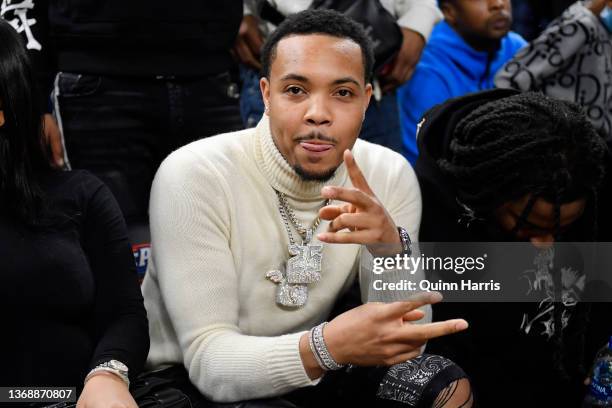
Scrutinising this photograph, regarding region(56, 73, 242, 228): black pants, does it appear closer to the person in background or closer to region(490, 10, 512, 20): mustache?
the person in background

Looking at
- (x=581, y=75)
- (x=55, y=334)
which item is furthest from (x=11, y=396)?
(x=581, y=75)

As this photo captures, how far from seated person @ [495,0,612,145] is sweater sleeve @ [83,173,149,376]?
189cm

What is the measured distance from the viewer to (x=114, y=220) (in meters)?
2.45

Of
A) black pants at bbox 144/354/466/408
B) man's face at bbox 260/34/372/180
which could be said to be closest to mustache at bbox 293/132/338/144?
man's face at bbox 260/34/372/180

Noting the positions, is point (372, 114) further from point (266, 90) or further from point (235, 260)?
point (235, 260)

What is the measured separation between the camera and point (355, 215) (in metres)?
2.24

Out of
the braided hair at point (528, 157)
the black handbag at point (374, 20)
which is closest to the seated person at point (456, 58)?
the black handbag at point (374, 20)

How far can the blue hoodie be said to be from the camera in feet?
12.7

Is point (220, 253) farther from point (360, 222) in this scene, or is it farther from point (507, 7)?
point (507, 7)

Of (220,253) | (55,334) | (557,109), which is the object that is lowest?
(55,334)

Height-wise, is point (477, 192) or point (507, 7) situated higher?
point (507, 7)

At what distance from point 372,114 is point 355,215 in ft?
4.49

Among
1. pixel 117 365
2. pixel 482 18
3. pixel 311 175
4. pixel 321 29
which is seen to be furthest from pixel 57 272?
pixel 482 18

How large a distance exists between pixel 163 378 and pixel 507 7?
93.4 inches
